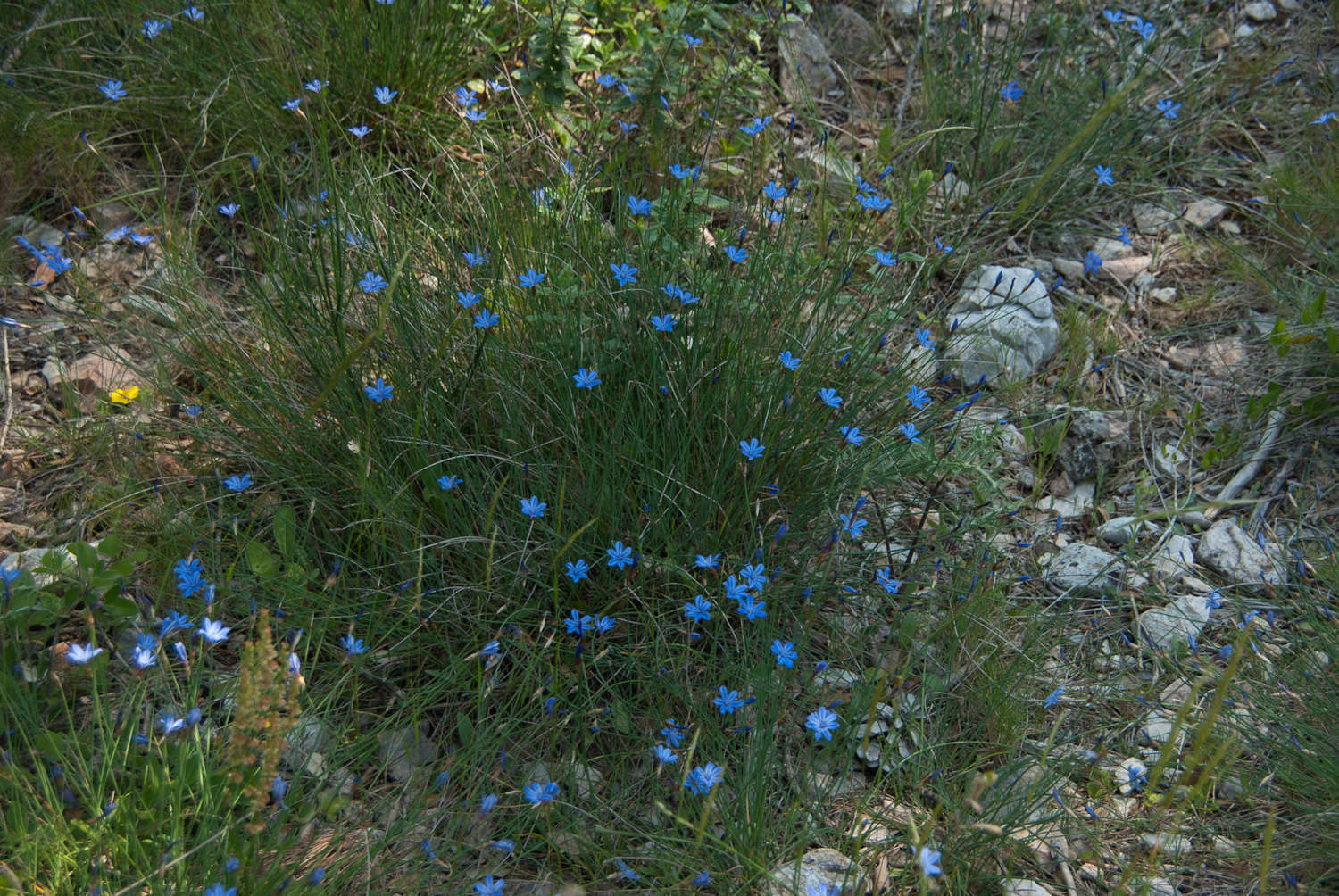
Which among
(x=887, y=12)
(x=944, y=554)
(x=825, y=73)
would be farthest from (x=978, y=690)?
(x=887, y=12)

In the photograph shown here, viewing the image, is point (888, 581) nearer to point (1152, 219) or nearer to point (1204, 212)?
point (1152, 219)

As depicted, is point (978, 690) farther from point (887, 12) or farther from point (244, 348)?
point (887, 12)

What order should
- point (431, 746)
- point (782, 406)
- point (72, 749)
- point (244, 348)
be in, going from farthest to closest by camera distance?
1. point (244, 348)
2. point (782, 406)
3. point (431, 746)
4. point (72, 749)

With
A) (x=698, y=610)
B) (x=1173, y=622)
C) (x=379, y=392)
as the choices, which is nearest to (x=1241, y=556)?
(x=1173, y=622)

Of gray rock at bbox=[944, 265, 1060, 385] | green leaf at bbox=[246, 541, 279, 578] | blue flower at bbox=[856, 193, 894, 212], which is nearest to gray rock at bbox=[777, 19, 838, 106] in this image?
gray rock at bbox=[944, 265, 1060, 385]

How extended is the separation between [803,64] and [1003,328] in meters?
1.59

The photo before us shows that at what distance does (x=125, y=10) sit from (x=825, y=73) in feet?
8.89

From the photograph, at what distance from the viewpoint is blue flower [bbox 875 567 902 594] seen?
226 centimetres

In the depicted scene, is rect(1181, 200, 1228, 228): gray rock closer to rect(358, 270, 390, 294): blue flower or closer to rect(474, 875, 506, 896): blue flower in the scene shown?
rect(358, 270, 390, 294): blue flower

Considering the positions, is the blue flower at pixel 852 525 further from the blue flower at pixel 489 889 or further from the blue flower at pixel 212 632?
the blue flower at pixel 212 632

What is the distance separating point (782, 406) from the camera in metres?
2.52

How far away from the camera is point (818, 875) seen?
6.36 ft

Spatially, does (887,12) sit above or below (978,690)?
above

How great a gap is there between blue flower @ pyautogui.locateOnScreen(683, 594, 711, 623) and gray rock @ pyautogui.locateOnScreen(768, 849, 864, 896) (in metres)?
0.52
